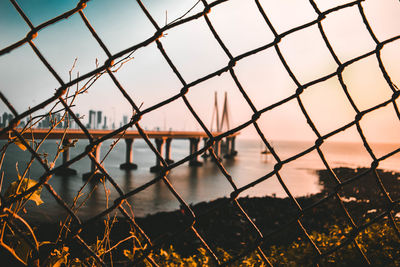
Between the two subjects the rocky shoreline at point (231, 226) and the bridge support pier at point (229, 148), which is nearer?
the rocky shoreline at point (231, 226)

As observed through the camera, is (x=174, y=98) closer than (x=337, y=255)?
Yes

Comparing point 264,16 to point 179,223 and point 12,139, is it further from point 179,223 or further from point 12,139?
point 179,223

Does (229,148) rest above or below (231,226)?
above

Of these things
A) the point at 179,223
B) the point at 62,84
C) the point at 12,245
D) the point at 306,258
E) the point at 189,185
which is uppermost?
the point at 62,84

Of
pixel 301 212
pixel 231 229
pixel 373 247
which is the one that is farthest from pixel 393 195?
pixel 301 212

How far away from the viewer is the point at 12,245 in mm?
897

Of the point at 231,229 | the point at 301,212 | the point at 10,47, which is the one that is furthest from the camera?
the point at 231,229

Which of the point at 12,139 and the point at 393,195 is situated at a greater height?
the point at 12,139

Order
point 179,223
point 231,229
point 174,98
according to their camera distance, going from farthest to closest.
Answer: point 179,223
point 231,229
point 174,98

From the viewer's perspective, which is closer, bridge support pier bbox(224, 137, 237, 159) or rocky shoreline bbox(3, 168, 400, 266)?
rocky shoreline bbox(3, 168, 400, 266)

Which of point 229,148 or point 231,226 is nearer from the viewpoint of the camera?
point 231,226

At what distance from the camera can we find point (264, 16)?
37.4 inches

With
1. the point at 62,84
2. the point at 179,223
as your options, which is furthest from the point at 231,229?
the point at 62,84

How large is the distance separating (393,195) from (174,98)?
22907 mm
